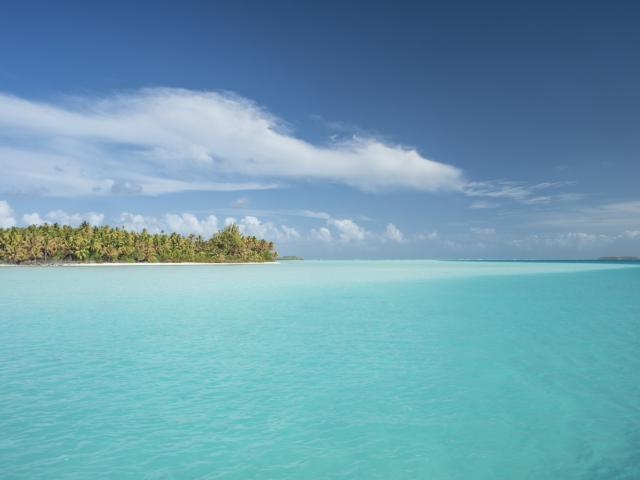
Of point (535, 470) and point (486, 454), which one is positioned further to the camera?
point (486, 454)

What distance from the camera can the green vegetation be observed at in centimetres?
10931

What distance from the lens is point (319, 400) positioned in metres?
10.6

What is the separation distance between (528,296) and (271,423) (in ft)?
111

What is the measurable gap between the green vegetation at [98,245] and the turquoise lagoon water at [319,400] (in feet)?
337

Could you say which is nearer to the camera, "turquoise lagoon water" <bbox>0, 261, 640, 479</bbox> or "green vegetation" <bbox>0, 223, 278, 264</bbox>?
"turquoise lagoon water" <bbox>0, 261, 640, 479</bbox>

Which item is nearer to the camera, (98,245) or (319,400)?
(319,400)

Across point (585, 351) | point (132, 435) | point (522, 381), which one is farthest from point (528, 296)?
point (132, 435)

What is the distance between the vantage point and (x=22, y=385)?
11.5 meters

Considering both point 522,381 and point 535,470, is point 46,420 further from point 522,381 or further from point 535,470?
point 522,381

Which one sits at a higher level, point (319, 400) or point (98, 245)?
point (98, 245)

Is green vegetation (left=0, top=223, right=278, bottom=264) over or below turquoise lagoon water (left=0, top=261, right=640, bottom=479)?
over

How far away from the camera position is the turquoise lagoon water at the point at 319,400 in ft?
24.1

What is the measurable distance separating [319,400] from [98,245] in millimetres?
117665

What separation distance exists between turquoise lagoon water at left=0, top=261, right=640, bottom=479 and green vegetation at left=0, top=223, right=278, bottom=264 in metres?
103
